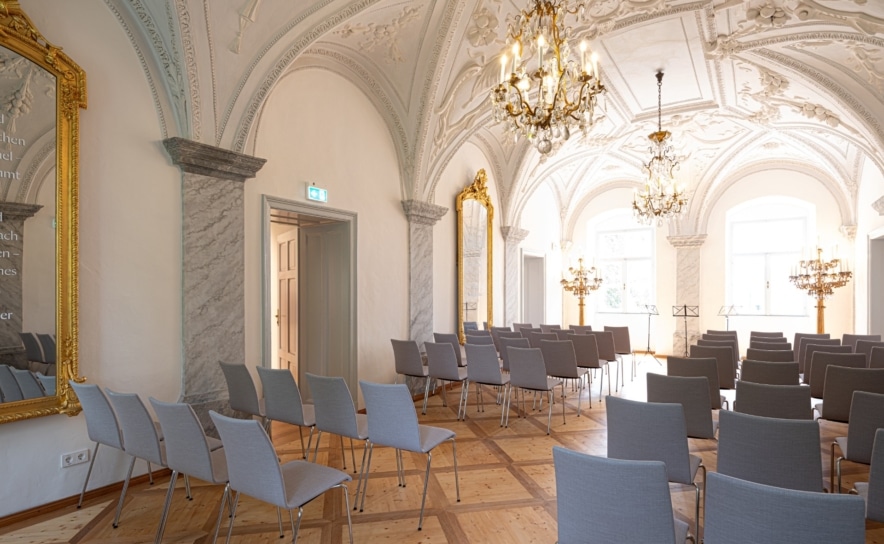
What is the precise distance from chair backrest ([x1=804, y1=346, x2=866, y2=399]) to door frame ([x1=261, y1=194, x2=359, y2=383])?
5.21 meters

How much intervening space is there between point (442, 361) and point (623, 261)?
1007 cm

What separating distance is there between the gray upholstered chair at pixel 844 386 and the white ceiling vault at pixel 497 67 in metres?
4.16

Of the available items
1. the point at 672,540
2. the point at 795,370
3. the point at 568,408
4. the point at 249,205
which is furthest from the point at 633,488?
the point at 568,408

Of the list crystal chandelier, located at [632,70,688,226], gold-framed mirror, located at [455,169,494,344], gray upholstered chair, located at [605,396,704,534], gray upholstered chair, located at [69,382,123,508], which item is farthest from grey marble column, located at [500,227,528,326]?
gray upholstered chair, located at [69,382,123,508]

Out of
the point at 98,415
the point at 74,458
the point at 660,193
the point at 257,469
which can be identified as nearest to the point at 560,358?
the point at 660,193

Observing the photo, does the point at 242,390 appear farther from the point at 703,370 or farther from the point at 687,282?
the point at 687,282

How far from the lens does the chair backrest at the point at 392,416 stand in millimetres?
3459

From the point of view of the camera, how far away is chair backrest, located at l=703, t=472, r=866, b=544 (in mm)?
1600

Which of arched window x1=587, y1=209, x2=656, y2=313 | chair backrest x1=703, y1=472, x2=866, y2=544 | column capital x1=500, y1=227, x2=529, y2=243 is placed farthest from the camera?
arched window x1=587, y1=209, x2=656, y2=313

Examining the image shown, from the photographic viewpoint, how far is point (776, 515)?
169 centimetres

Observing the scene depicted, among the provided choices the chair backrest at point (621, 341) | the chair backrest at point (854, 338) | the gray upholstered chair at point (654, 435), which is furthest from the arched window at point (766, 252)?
the gray upholstered chair at point (654, 435)

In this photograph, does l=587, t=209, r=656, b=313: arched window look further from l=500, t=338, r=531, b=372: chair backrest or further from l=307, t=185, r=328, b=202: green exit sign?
l=307, t=185, r=328, b=202: green exit sign

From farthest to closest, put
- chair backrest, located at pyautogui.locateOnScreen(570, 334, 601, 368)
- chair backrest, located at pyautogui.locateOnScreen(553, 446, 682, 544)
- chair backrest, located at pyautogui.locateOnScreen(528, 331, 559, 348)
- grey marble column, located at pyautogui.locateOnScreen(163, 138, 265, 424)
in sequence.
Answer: chair backrest, located at pyautogui.locateOnScreen(528, 331, 559, 348) < chair backrest, located at pyautogui.locateOnScreen(570, 334, 601, 368) < grey marble column, located at pyautogui.locateOnScreen(163, 138, 265, 424) < chair backrest, located at pyautogui.locateOnScreen(553, 446, 682, 544)

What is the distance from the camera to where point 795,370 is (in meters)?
4.68
